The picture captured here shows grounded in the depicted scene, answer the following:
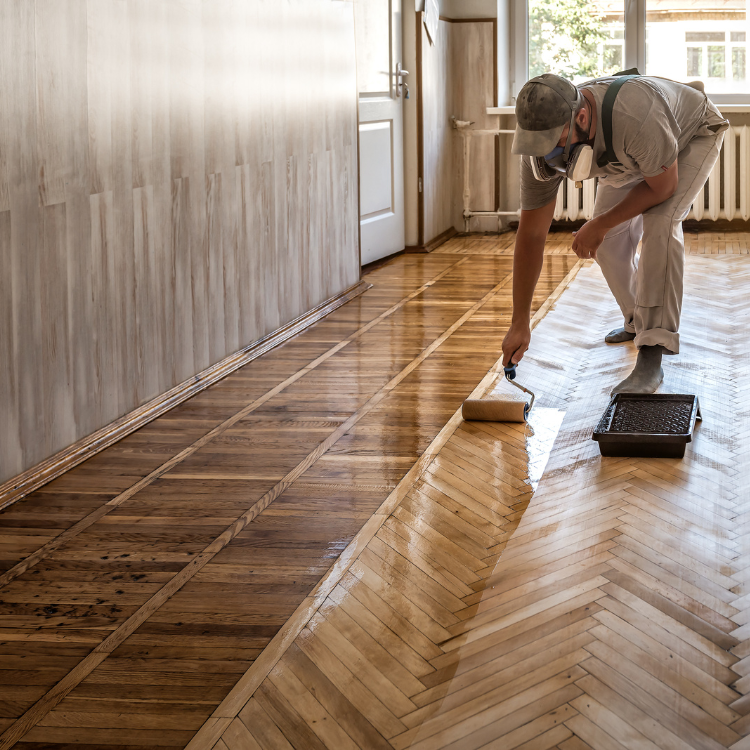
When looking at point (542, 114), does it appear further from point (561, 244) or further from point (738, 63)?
point (738, 63)

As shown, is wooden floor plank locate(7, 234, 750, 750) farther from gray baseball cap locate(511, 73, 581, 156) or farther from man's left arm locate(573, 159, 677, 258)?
gray baseball cap locate(511, 73, 581, 156)

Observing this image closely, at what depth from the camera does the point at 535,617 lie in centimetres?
160

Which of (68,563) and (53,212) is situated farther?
(53,212)

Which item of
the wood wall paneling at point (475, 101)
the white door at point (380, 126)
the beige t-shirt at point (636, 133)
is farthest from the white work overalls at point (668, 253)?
the wood wall paneling at point (475, 101)

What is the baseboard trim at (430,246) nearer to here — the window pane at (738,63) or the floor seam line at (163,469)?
the floor seam line at (163,469)

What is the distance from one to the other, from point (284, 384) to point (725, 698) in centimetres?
207

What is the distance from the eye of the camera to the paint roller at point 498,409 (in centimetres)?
269

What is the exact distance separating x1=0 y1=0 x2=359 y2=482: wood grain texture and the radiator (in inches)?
122

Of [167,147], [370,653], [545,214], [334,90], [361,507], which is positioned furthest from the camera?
[334,90]

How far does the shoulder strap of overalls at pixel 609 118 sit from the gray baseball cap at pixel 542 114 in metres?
0.19

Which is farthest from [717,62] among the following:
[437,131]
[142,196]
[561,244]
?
[142,196]

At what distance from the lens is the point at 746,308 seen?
161 inches

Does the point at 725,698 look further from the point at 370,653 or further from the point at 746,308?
the point at 746,308

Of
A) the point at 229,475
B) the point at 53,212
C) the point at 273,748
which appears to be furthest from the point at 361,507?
the point at 53,212
